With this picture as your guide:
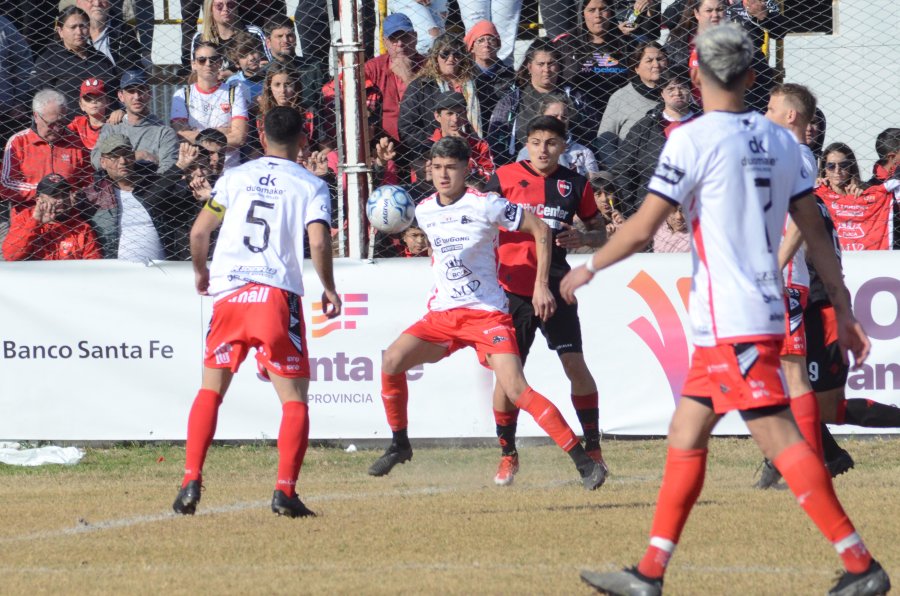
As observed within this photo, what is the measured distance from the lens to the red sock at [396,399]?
8227mm

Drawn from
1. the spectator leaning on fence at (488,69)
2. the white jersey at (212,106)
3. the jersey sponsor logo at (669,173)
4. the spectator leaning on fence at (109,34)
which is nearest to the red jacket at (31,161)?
the white jersey at (212,106)

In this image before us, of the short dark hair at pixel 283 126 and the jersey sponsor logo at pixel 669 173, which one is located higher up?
the short dark hair at pixel 283 126

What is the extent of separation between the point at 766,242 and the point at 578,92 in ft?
21.9

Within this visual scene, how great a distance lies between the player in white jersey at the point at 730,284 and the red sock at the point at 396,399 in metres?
3.62

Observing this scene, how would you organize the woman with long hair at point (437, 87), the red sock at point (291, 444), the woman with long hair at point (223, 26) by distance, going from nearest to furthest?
the red sock at point (291, 444) → the woman with long hair at point (437, 87) → the woman with long hair at point (223, 26)

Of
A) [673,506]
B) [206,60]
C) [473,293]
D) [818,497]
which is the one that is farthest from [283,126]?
[206,60]

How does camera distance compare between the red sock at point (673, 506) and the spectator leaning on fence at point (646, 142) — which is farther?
the spectator leaning on fence at point (646, 142)

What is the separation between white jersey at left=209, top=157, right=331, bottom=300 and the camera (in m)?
6.86

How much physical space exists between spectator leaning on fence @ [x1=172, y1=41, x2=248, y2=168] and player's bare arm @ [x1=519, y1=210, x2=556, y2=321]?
12.9 ft

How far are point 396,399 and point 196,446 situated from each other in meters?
1.76

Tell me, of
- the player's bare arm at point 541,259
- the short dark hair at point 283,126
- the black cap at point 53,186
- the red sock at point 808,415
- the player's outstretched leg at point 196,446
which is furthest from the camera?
the black cap at point 53,186

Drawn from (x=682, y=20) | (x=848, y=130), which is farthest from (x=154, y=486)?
(x=848, y=130)

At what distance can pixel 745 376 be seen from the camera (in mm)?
4609

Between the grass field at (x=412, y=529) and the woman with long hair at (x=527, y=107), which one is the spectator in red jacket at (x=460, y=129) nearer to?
the woman with long hair at (x=527, y=107)
